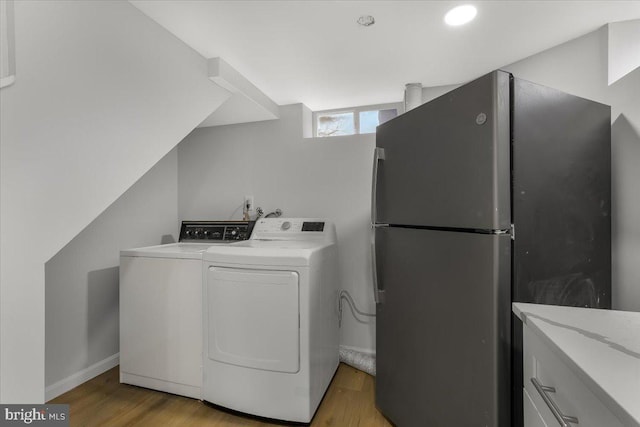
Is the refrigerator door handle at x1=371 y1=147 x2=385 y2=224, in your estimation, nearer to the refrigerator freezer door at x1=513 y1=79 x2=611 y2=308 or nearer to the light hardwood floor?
the refrigerator freezer door at x1=513 y1=79 x2=611 y2=308

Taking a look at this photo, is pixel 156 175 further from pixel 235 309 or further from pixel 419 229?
pixel 419 229

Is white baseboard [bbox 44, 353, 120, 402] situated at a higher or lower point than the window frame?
lower

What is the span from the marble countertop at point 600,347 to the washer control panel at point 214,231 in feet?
6.42

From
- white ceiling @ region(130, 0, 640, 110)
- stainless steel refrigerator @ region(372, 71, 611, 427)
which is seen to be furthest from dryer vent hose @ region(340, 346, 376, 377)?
white ceiling @ region(130, 0, 640, 110)

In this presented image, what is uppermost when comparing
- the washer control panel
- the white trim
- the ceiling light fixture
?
the ceiling light fixture

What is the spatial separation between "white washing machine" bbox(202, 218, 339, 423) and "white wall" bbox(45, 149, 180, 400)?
0.99 m

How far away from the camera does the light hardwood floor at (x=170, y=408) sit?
62.7 inches

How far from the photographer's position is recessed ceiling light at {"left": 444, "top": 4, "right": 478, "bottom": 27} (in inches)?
56.4

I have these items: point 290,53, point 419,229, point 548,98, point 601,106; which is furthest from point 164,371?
point 601,106

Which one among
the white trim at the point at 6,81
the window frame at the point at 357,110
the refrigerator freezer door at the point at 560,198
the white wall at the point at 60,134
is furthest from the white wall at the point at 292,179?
the white trim at the point at 6,81

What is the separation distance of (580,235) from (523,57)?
1.39 meters

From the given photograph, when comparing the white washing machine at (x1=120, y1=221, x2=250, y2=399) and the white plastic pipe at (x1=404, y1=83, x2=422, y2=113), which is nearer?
the white washing machine at (x1=120, y1=221, x2=250, y2=399)

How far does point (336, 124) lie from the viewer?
9.16 feet

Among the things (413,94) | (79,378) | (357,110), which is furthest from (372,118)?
(79,378)
